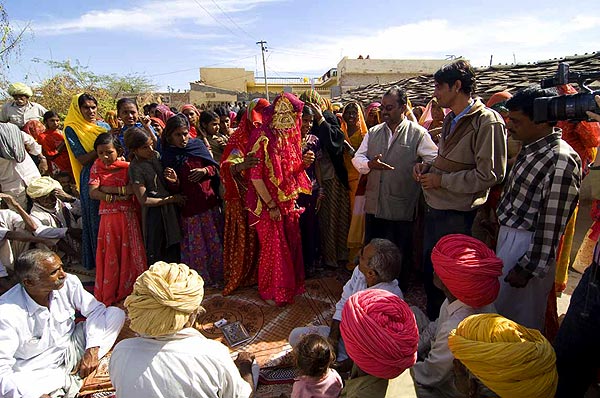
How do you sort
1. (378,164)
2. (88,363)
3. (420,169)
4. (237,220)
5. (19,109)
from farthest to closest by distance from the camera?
(19,109) < (237,220) < (378,164) < (420,169) < (88,363)

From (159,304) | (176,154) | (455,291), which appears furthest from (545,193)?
(176,154)

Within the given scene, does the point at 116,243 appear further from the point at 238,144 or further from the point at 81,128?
the point at 238,144

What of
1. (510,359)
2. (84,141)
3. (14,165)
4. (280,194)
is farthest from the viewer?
(14,165)

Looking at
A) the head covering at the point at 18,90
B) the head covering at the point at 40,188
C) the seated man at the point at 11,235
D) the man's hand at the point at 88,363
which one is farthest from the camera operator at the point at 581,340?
the head covering at the point at 18,90

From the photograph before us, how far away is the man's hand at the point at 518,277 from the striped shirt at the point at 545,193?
0.03m

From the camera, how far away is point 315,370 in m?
1.85

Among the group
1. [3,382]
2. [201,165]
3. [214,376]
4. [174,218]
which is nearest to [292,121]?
[201,165]

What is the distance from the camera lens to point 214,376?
69.1 inches

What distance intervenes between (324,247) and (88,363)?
2.79 meters

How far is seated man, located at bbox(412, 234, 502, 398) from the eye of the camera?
2.20m

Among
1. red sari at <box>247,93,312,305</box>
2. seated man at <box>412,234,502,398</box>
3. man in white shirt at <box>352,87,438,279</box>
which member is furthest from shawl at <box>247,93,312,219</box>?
seated man at <box>412,234,502,398</box>

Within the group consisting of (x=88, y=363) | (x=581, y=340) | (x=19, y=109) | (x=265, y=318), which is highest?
(x=19, y=109)

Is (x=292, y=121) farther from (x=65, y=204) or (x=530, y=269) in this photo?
(x=65, y=204)

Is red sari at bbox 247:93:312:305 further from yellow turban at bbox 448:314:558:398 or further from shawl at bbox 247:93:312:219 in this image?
yellow turban at bbox 448:314:558:398
